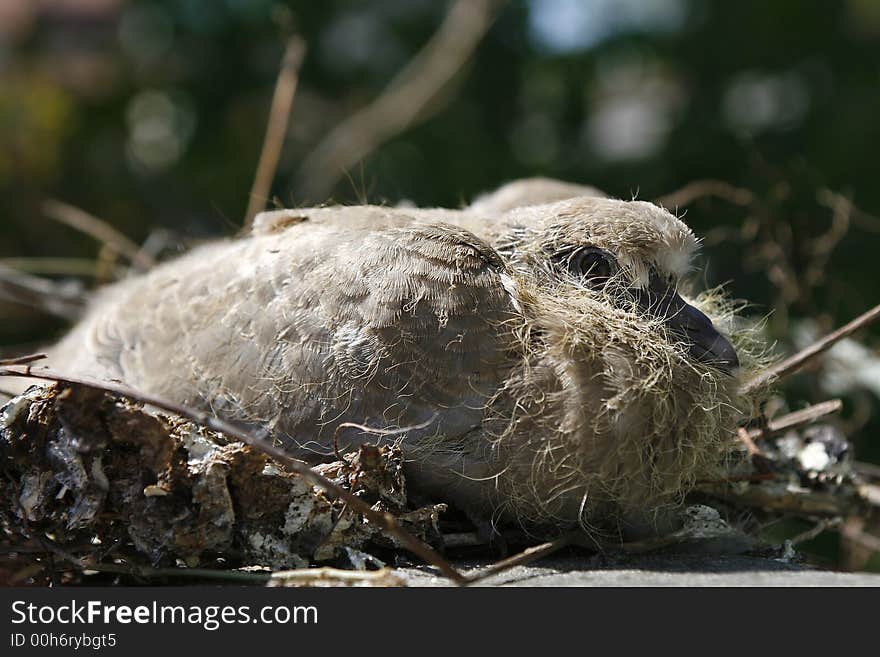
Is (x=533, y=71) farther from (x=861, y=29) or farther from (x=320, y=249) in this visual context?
(x=320, y=249)

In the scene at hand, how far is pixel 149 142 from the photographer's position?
416 cm

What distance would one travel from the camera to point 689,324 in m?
1.48

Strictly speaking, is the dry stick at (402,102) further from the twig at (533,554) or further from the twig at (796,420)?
the twig at (533,554)

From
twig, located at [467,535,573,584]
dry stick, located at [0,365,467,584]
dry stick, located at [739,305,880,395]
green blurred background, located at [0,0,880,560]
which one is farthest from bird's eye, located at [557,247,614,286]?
green blurred background, located at [0,0,880,560]

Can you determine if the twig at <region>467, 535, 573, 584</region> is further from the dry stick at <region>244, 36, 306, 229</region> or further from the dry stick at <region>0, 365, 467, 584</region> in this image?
the dry stick at <region>244, 36, 306, 229</region>

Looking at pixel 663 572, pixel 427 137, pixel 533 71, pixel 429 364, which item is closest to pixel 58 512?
pixel 429 364


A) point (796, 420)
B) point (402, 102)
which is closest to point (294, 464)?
point (796, 420)

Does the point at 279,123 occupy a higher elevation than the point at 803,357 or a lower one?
higher

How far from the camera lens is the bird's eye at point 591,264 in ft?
4.90

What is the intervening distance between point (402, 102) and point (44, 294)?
160 centimetres

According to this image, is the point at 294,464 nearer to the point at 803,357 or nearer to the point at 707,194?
the point at 803,357

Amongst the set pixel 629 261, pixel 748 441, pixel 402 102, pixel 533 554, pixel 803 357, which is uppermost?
pixel 402 102

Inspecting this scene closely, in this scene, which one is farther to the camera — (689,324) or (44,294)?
(44,294)

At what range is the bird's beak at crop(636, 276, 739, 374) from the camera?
1.45 m
